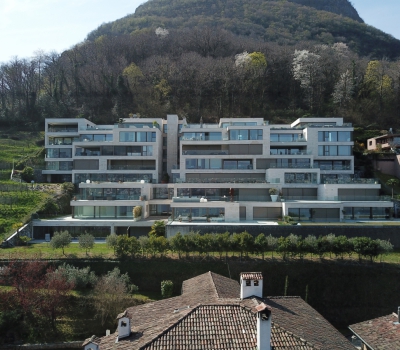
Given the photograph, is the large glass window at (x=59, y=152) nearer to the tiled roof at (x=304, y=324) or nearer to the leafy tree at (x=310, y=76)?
the tiled roof at (x=304, y=324)

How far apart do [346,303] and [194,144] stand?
25.7 metres

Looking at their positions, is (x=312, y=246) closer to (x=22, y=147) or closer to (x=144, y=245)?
(x=144, y=245)

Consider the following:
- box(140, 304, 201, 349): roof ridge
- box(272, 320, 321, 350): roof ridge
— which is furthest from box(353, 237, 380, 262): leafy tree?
box(140, 304, 201, 349): roof ridge

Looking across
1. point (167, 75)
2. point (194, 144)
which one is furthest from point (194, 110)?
point (194, 144)

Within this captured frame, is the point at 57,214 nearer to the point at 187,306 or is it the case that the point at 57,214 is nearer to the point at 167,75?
the point at 187,306

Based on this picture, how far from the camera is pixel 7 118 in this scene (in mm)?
66375

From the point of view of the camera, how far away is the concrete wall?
31641mm

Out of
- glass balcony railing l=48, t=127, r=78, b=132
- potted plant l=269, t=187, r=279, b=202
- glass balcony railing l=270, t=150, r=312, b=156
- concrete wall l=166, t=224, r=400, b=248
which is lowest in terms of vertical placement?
concrete wall l=166, t=224, r=400, b=248

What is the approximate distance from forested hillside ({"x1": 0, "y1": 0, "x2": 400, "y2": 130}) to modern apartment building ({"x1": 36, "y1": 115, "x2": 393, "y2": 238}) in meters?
17.7

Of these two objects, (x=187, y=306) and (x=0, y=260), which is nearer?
(x=187, y=306)

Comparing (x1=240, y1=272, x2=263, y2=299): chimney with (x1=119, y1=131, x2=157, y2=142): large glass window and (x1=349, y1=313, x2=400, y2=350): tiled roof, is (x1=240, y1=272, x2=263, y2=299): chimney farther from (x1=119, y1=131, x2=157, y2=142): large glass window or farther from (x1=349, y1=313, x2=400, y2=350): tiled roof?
(x1=119, y1=131, x2=157, y2=142): large glass window

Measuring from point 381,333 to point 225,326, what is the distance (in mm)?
7548

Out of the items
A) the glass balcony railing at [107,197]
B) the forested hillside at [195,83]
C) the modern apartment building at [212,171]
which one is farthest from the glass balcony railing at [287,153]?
the forested hillside at [195,83]

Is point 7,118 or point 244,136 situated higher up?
point 7,118
